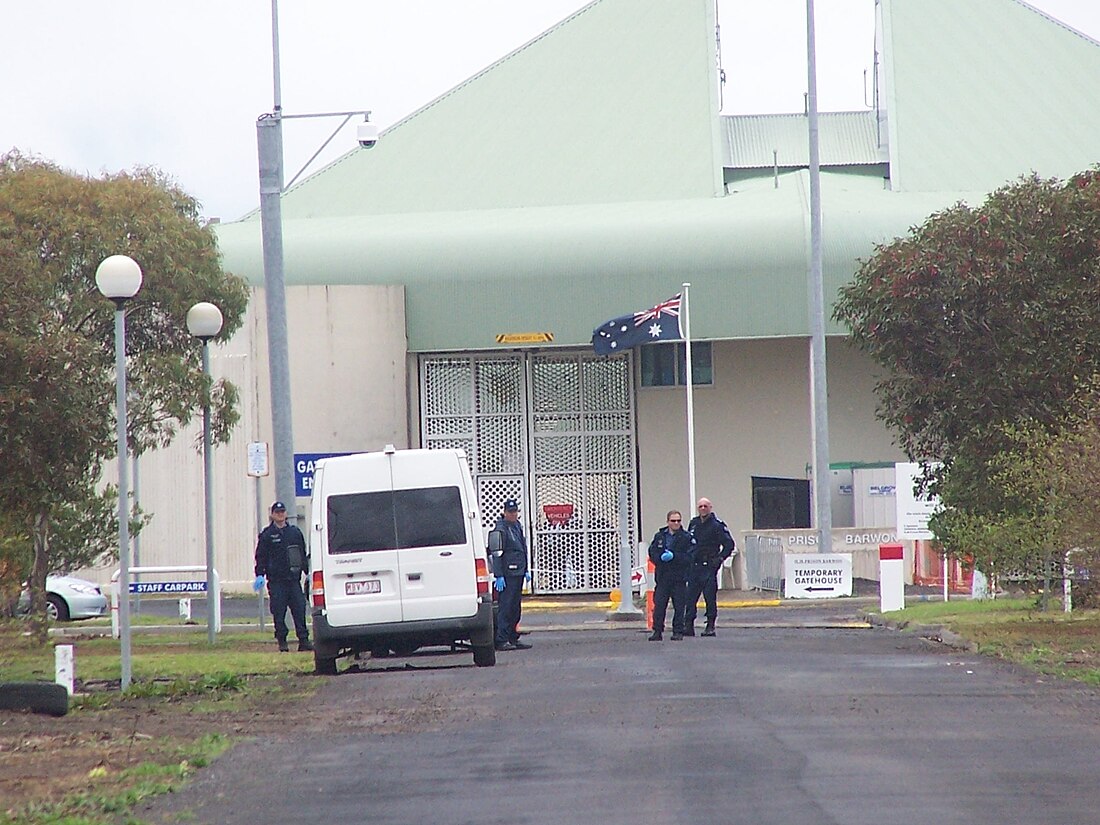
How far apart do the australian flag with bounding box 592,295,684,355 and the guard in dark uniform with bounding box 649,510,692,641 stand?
16.4m

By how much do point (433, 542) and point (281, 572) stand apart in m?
3.79

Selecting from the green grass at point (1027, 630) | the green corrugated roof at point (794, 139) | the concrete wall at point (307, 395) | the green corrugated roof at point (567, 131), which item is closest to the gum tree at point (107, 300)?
the green grass at point (1027, 630)

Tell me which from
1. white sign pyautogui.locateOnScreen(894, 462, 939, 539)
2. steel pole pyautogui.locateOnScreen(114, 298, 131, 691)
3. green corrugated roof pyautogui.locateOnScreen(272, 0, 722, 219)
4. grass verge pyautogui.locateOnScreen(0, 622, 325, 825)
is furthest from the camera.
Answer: green corrugated roof pyautogui.locateOnScreen(272, 0, 722, 219)

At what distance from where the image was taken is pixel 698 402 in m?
46.8

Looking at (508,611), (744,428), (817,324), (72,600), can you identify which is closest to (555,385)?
(744,428)

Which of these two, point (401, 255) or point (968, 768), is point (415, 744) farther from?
point (401, 255)

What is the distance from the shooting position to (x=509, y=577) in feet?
72.2

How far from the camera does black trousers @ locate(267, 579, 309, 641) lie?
21.6 meters

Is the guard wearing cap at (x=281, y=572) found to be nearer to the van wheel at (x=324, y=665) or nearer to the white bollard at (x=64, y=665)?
the van wheel at (x=324, y=665)

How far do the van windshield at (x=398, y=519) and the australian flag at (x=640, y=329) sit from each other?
20434 mm

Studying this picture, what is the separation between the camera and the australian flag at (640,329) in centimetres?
3859

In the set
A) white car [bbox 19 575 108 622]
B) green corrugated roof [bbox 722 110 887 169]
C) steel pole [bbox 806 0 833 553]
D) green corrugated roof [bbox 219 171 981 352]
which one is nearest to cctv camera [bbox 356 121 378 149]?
white car [bbox 19 575 108 622]

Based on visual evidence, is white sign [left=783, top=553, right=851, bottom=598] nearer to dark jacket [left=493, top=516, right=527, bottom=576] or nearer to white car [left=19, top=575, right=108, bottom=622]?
white car [left=19, top=575, right=108, bottom=622]

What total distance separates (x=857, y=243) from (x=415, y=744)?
3245 cm
